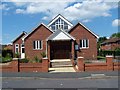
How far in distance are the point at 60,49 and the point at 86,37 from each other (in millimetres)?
4307

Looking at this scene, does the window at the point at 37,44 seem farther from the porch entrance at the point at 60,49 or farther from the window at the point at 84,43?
the window at the point at 84,43

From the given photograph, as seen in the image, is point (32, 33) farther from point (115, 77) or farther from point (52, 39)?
point (115, 77)

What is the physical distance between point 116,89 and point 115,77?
19.7 ft

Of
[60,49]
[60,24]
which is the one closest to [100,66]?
[60,49]

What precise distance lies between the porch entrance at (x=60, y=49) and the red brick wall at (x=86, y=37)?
1945mm

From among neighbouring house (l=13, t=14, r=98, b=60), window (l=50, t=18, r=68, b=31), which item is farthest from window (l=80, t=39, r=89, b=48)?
window (l=50, t=18, r=68, b=31)

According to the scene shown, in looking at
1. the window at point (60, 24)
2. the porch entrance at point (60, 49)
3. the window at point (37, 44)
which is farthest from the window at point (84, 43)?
the window at point (37, 44)

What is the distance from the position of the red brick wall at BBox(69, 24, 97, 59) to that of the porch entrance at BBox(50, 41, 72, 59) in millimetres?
1945

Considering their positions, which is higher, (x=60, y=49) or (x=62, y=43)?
(x=62, y=43)

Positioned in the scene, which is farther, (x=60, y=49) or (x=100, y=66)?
(x=60, y=49)

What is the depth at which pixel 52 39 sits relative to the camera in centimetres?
3516

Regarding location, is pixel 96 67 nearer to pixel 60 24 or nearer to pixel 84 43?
pixel 84 43

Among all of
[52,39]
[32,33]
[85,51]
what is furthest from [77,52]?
[32,33]

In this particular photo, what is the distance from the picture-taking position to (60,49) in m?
37.0
